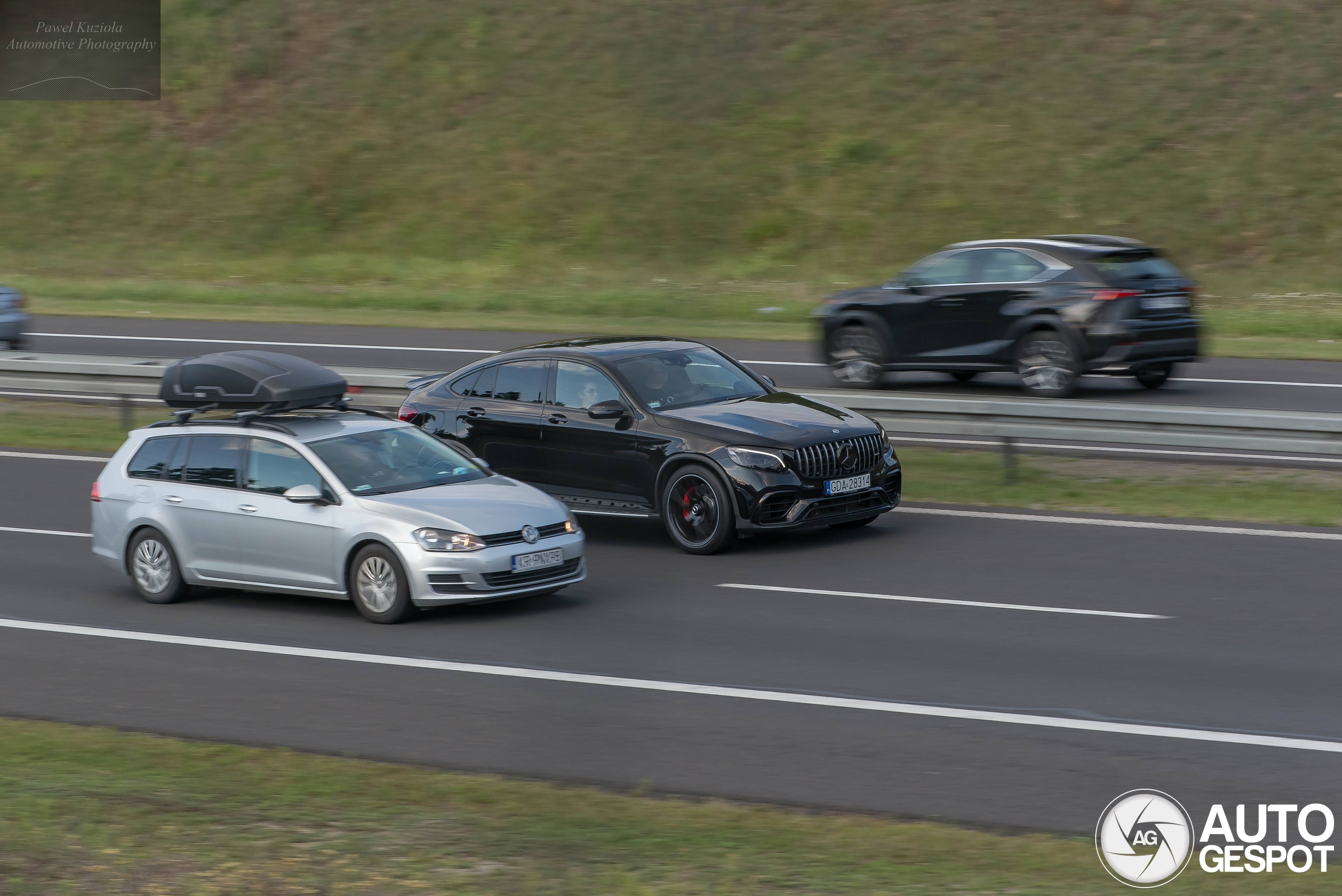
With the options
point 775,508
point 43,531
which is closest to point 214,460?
point 43,531

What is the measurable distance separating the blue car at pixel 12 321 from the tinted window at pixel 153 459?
47.6 ft

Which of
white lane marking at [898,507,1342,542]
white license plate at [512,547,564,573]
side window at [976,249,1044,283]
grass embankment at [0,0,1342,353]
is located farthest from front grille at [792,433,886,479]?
grass embankment at [0,0,1342,353]

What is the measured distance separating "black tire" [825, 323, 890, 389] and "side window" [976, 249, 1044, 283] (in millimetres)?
1640

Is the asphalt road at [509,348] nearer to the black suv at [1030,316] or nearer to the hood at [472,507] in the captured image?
the black suv at [1030,316]

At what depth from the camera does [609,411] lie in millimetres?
13852

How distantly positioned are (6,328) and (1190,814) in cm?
2288

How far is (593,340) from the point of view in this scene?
589 inches

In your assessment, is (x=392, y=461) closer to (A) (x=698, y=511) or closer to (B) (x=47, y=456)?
(A) (x=698, y=511)

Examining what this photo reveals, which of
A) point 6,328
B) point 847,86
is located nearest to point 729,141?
point 847,86

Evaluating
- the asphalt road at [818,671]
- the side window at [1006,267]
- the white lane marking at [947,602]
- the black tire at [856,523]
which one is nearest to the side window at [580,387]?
the asphalt road at [818,671]

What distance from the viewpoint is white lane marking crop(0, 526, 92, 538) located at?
1480cm

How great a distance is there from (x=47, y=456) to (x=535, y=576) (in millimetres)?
9614

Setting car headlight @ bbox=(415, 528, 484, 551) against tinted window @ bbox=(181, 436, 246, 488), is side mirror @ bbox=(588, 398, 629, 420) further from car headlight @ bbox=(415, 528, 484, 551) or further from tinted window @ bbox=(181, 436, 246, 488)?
tinted window @ bbox=(181, 436, 246, 488)

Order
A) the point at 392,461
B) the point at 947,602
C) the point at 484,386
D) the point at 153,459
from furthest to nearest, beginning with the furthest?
1. the point at 484,386
2. the point at 153,459
3. the point at 392,461
4. the point at 947,602
